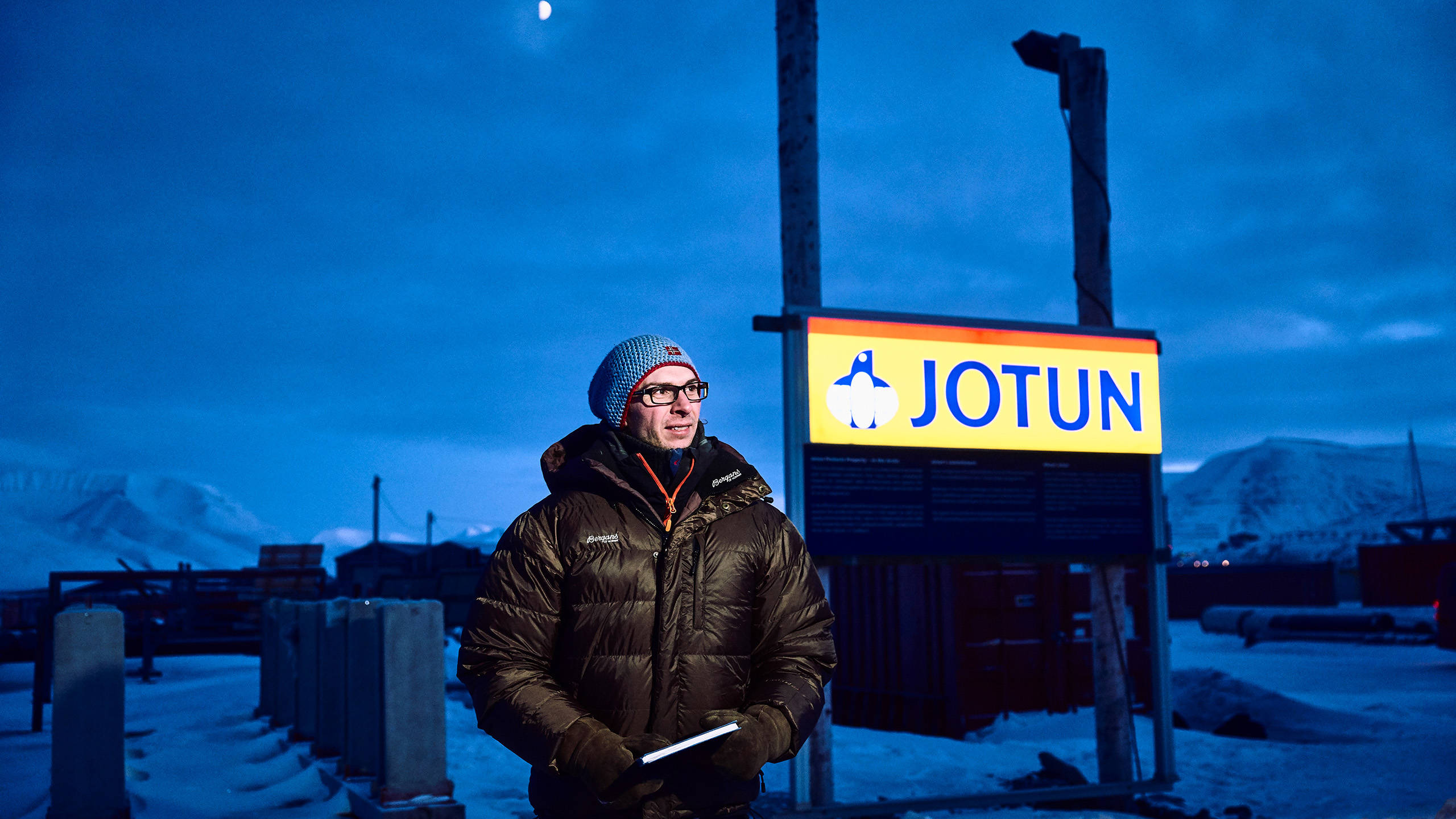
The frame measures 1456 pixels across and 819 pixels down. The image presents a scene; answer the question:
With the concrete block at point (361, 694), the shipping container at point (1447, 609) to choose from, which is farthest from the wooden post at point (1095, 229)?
the shipping container at point (1447, 609)

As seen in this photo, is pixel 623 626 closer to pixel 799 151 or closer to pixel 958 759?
pixel 799 151

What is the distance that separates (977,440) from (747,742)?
4.93 m

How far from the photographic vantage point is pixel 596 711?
2373mm

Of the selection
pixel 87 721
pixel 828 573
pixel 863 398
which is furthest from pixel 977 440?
pixel 87 721

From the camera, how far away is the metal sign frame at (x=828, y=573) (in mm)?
6324

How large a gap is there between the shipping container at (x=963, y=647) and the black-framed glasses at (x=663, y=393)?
30.0 ft

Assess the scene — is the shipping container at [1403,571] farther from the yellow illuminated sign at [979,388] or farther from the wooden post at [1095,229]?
the yellow illuminated sign at [979,388]

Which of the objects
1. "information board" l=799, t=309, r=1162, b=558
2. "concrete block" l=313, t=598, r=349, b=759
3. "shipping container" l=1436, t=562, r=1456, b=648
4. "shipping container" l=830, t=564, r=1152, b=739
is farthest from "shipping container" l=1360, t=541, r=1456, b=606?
"concrete block" l=313, t=598, r=349, b=759

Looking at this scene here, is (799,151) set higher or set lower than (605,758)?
higher

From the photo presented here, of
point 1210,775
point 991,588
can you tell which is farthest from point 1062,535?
point 991,588

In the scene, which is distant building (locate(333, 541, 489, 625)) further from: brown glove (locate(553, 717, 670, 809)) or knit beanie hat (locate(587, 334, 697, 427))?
brown glove (locate(553, 717, 670, 809))

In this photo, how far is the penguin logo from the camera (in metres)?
6.51

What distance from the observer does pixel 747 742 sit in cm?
218

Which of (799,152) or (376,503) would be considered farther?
(376,503)
